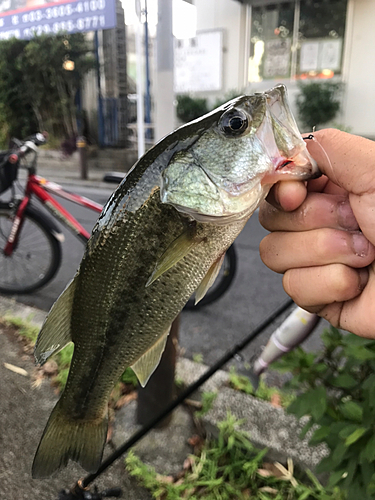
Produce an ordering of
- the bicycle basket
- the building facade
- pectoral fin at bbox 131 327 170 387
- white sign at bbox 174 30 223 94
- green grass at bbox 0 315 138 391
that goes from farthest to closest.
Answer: white sign at bbox 174 30 223 94
the building facade
the bicycle basket
green grass at bbox 0 315 138 391
pectoral fin at bbox 131 327 170 387

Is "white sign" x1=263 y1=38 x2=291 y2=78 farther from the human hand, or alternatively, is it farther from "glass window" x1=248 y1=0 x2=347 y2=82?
the human hand

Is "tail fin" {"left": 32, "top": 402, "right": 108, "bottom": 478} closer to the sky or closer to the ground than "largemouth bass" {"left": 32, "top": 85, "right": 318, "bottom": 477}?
closer to the ground

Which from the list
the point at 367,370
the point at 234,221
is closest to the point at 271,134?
the point at 234,221

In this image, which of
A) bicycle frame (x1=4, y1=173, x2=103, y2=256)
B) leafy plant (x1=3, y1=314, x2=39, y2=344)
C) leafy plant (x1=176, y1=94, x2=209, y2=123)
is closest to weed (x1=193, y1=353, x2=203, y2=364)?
leafy plant (x1=3, y1=314, x2=39, y2=344)

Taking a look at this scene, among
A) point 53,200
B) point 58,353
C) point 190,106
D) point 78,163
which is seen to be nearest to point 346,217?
point 58,353

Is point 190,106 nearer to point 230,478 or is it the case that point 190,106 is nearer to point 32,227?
point 32,227

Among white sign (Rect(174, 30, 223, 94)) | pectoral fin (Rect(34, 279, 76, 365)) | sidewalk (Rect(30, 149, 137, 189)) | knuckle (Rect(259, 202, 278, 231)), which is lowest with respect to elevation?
sidewalk (Rect(30, 149, 137, 189))

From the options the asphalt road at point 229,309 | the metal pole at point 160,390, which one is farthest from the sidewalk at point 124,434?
the asphalt road at point 229,309
